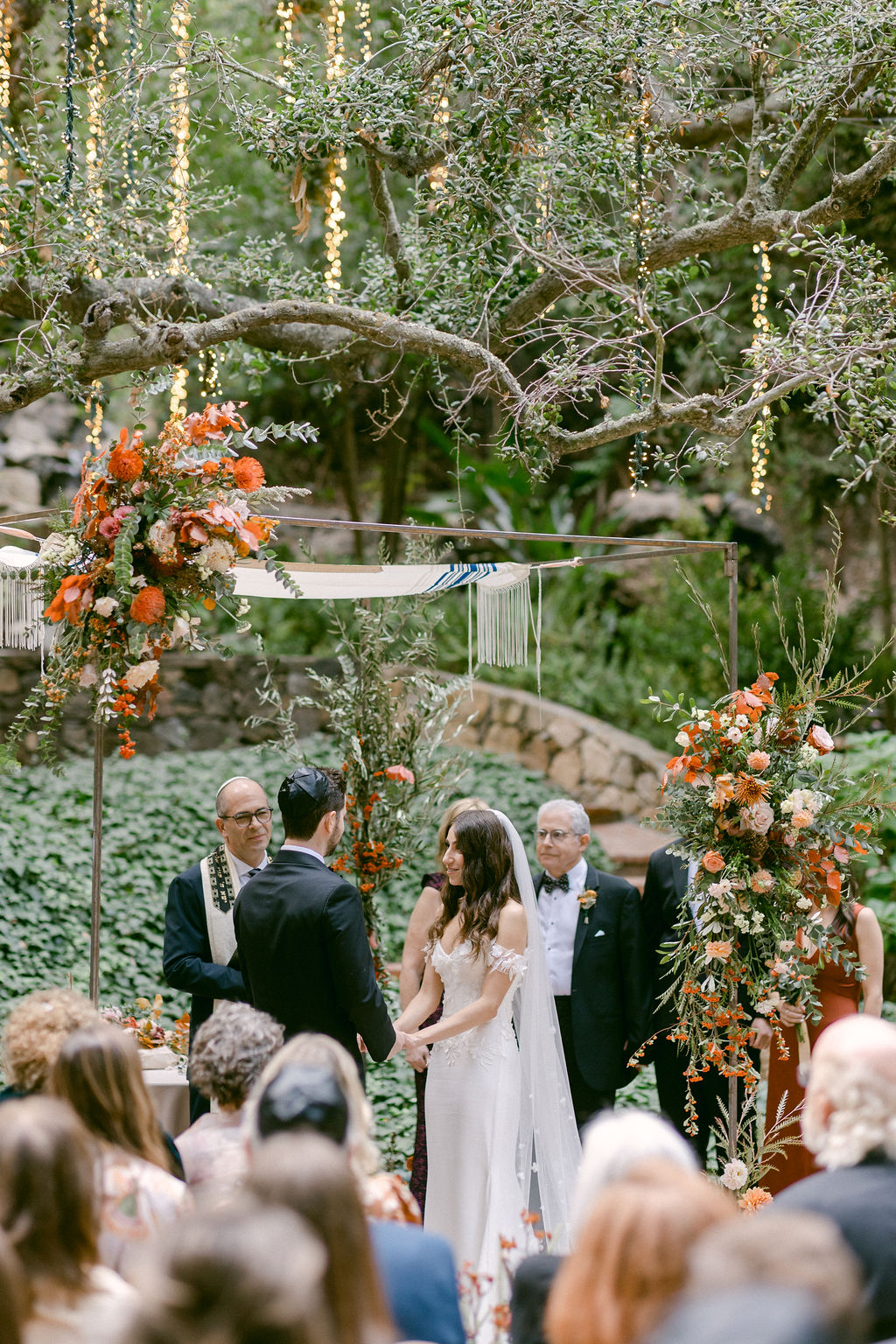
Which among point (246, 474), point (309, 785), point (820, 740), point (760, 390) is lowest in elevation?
point (309, 785)

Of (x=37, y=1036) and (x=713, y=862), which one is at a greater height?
(x=713, y=862)

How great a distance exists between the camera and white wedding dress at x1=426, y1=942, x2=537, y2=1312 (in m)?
4.05

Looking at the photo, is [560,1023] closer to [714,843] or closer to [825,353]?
[714,843]

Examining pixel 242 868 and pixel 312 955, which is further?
pixel 242 868

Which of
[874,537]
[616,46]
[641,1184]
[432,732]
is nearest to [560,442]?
[616,46]

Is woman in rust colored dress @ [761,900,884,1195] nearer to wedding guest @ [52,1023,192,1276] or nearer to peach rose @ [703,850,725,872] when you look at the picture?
peach rose @ [703,850,725,872]

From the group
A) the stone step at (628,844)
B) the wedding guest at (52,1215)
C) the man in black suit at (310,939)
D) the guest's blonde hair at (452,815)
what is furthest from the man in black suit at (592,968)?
the stone step at (628,844)

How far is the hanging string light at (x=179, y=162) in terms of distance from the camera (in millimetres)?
5297

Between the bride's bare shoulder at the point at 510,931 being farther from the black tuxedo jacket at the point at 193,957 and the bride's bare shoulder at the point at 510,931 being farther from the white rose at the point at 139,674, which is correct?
the white rose at the point at 139,674

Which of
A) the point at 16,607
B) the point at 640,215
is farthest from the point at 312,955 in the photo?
the point at 640,215

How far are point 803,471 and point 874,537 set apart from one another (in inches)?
63.7

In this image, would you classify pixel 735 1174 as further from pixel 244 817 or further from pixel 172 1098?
pixel 244 817

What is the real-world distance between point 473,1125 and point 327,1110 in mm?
2244

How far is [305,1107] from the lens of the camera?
78.2 inches
